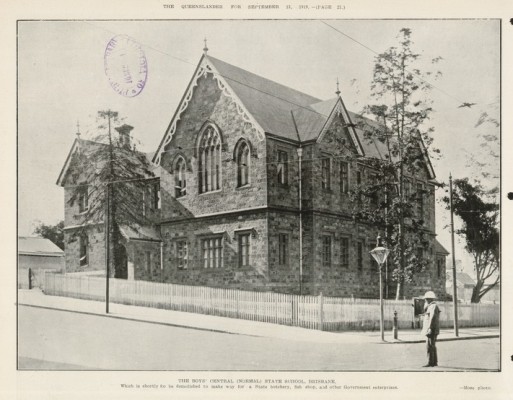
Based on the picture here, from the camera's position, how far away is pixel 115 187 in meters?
32.6

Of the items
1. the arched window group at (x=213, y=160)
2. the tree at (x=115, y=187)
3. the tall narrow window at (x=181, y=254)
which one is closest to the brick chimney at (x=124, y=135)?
the tree at (x=115, y=187)

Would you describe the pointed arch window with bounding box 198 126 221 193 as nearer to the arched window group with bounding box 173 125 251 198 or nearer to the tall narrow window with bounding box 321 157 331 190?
the arched window group with bounding box 173 125 251 198

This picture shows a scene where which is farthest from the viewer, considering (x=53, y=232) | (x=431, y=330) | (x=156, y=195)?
(x=156, y=195)

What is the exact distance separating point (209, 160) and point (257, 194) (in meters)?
3.32

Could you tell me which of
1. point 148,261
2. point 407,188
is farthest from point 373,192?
point 148,261

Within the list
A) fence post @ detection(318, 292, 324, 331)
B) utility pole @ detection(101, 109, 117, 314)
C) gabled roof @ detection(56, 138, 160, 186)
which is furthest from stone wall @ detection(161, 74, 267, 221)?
fence post @ detection(318, 292, 324, 331)

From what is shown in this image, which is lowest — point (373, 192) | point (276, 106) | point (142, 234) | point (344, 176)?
point (142, 234)

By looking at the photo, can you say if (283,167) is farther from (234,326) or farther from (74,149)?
(74,149)

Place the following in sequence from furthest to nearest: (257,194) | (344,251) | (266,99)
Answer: (344,251) → (266,99) → (257,194)

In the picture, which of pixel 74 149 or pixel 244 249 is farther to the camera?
pixel 244 249

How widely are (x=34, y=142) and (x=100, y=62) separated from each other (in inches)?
115

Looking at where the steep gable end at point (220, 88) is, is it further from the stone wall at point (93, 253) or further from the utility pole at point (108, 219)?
the stone wall at point (93, 253)

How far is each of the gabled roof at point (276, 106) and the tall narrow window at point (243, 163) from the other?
4.14 feet
